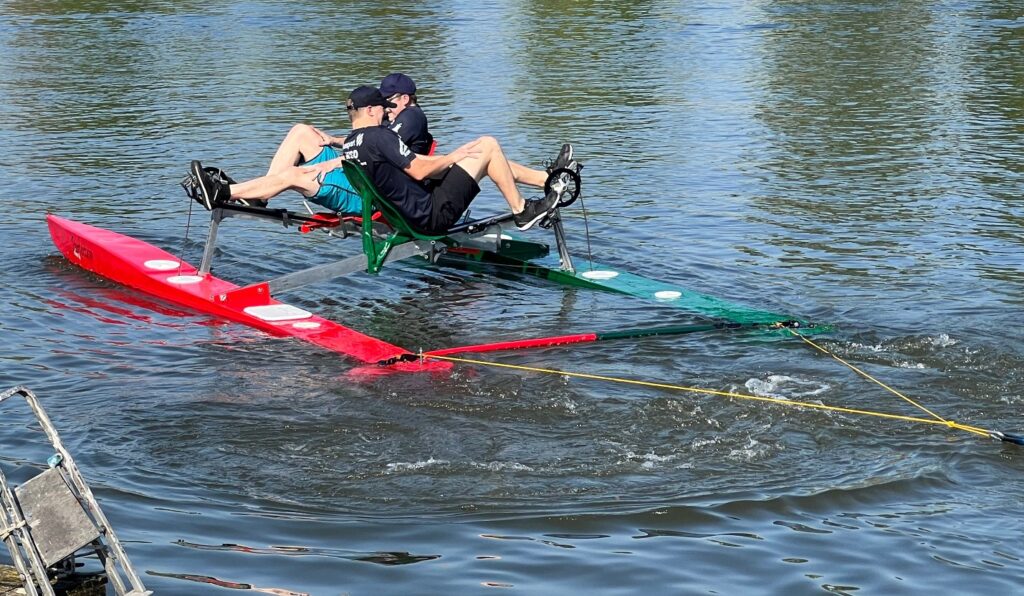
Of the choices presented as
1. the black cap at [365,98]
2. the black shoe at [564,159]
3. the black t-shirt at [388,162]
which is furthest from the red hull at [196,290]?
the black shoe at [564,159]

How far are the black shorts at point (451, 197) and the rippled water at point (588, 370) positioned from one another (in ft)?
2.47

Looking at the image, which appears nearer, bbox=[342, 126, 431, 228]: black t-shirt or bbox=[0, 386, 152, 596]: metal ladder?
bbox=[0, 386, 152, 596]: metal ladder

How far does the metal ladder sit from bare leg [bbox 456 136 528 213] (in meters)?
5.18

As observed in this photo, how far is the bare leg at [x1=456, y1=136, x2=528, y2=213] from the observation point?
9.45m

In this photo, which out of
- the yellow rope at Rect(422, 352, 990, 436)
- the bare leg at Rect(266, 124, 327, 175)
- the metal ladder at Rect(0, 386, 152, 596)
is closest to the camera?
the metal ladder at Rect(0, 386, 152, 596)

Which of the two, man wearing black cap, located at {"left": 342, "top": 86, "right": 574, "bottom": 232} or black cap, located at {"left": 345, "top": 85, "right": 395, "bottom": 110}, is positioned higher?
black cap, located at {"left": 345, "top": 85, "right": 395, "bottom": 110}

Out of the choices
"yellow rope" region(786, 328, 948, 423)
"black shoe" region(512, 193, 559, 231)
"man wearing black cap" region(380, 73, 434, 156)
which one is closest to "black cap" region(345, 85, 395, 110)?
"man wearing black cap" region(380, 73, 434, 156)

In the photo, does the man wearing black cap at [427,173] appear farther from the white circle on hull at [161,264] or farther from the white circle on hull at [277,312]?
the white circle on hull at [161,264]

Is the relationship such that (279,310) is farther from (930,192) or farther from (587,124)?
(587,124)

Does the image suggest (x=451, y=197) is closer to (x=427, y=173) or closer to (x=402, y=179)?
(x=427, y=173)

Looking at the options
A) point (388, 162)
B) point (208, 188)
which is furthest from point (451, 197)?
point (208, 188)

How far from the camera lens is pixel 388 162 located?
917 cm

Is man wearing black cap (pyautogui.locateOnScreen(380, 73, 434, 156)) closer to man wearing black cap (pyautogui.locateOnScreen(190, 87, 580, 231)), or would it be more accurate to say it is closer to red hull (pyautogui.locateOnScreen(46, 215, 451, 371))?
man wearing black cap (pyautogui.locateOnScreen(190, 87, 580, 231))

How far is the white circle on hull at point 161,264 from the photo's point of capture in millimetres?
10242
